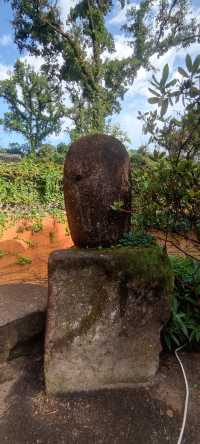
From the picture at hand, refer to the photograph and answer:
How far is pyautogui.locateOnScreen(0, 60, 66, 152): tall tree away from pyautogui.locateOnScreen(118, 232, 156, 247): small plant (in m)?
17.7

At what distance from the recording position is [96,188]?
2.29m

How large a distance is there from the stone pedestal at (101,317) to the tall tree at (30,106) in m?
18.1

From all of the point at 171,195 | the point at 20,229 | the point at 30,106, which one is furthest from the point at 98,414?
the point at 30,106

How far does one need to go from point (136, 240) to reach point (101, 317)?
2.55 ft

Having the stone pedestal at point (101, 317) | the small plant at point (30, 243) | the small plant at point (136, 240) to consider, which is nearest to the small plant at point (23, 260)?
the small plant at point (30, 243)

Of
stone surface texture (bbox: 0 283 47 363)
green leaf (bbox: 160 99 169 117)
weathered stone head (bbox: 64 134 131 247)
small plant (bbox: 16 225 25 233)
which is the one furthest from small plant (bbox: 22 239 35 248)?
green leaf (bbox: 160 99 169 117)

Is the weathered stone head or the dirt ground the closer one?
the dirt ground

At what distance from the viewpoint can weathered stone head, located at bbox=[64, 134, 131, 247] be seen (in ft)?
7.55

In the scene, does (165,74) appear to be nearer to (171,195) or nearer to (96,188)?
(171,195)

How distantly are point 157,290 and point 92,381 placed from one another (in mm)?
843

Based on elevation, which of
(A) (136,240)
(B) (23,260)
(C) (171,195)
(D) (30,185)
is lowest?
(B) (23,260)

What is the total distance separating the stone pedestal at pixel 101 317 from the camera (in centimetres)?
198

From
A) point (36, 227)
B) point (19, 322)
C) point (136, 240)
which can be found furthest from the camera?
point (36, 227)

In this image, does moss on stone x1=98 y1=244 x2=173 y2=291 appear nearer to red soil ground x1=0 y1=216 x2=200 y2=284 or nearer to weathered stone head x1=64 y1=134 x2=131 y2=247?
weathered stone head x1=64 y1=134 x2=131 y2=247
